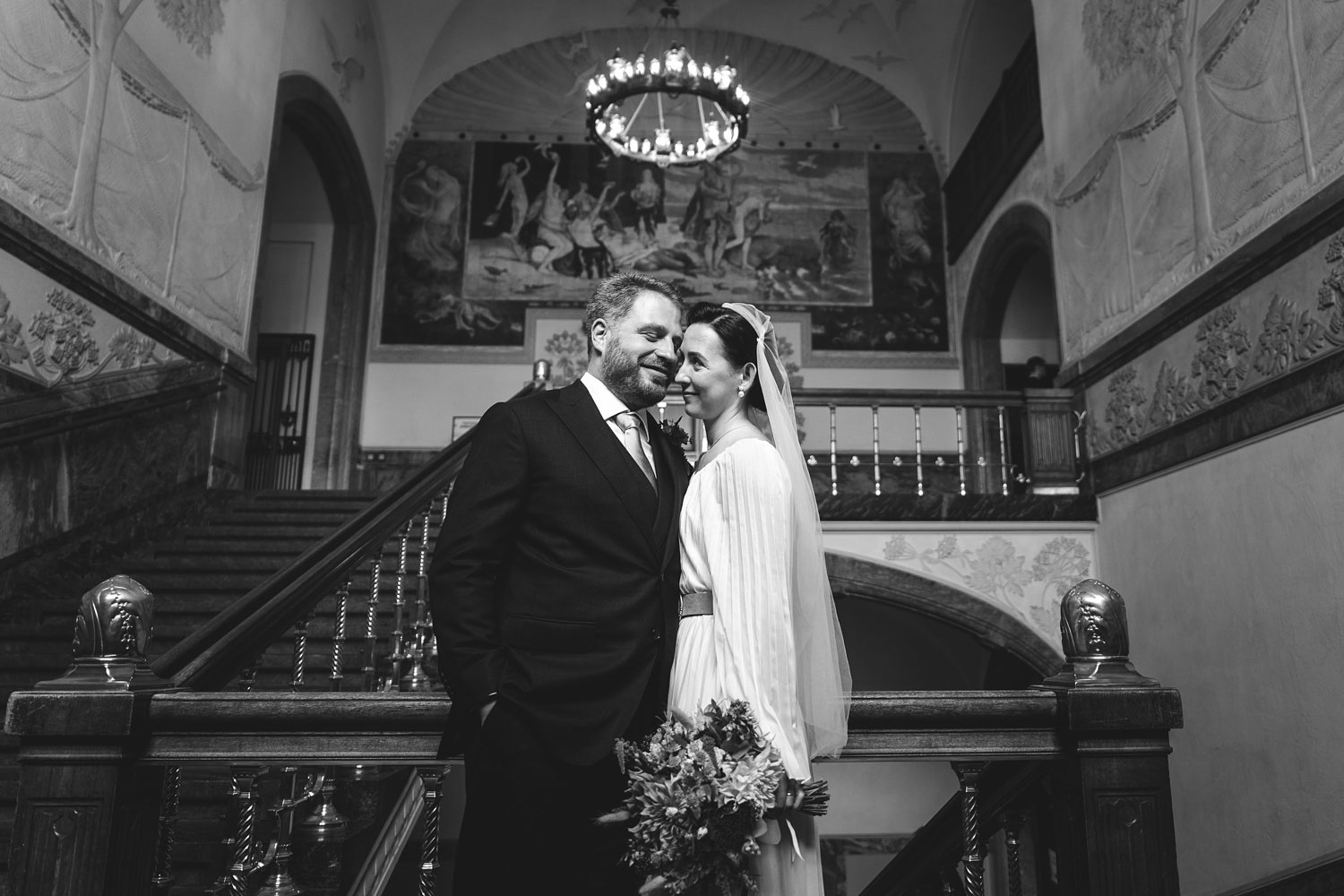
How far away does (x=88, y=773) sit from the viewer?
5.11 feet

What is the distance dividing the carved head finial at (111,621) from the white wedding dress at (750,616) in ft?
3.27

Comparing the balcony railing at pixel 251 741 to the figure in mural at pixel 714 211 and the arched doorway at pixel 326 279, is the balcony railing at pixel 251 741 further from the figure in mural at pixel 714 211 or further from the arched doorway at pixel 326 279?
the figure in mural at pixel 714 211

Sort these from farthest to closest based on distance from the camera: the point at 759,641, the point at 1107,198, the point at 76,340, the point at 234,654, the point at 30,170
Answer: the point at 1107,198 < the point at 76,340 < the point at 30,170 < the point at 234,654 < the point at 759,641

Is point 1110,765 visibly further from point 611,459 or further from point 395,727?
point 395,727

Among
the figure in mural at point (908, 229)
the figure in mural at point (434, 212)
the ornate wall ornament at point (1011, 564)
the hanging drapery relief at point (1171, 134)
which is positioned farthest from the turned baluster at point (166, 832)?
the figure in mural at point (908, 229)

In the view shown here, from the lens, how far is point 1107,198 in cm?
Answer: 716

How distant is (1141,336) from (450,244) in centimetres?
857

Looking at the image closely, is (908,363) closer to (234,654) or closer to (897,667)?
(897,667)

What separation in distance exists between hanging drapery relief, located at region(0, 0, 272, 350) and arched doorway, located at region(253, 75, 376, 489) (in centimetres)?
301

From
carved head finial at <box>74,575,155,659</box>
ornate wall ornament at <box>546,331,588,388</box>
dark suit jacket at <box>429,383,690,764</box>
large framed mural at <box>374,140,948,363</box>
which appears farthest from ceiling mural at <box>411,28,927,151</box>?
carved head finial at <box>74,575,155,659</box>

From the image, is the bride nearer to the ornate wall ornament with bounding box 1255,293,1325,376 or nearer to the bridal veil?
Result: the bridal veil

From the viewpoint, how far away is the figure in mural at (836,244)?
40.2 feet

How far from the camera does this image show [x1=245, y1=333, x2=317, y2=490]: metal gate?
1085cm

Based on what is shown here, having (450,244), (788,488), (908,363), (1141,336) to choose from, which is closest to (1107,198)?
(1141,336)
